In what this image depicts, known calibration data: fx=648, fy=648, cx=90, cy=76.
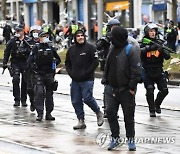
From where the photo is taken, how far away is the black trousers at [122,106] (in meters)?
9.45

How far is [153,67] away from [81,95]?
2.06 meters

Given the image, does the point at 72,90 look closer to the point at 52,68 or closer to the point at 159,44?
the point at 52,68

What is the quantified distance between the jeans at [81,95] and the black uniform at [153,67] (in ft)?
5.79

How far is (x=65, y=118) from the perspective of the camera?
1324 cm

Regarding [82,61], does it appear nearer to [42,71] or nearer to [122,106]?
[42,71]

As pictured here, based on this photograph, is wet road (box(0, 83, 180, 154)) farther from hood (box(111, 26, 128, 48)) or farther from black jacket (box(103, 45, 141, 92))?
hood (box(111, 26, 128, 48))

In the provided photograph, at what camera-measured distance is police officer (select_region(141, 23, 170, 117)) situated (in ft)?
42.4

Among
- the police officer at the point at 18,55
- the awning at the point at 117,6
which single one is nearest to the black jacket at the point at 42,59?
the police officer at the point at 18,55

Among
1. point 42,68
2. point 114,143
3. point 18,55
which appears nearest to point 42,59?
point 42,68

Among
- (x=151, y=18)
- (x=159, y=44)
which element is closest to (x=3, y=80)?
(x=159, y=44)

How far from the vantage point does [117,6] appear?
50.6m

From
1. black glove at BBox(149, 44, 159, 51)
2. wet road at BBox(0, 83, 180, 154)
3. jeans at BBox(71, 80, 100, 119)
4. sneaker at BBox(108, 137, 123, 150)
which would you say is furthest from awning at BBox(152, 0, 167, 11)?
sneaker at BBox(108, 137, 123, 150)

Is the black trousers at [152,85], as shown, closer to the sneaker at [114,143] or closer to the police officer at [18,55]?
the police officer at [18,55]

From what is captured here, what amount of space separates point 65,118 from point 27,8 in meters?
53.8
